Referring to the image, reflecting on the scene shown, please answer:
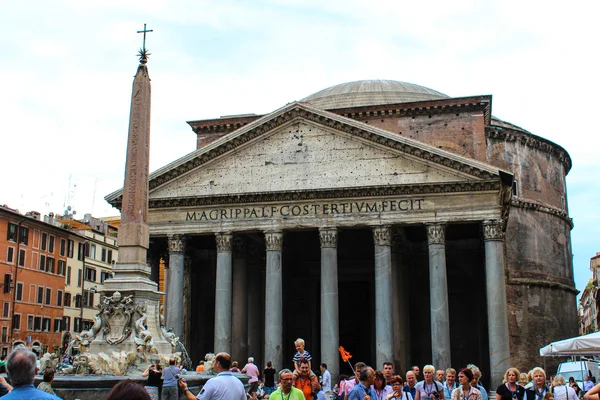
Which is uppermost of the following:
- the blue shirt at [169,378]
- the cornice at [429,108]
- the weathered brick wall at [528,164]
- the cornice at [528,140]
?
the cornice at [429,108]

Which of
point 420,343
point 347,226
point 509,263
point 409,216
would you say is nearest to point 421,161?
point 409,216

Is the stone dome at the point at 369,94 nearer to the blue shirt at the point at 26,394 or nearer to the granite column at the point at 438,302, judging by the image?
the granite column at the point at 438,302

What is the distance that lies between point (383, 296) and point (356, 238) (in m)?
7.32

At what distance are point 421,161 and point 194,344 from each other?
42.1 feet

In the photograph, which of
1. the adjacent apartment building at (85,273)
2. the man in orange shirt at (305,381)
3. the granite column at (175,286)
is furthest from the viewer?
the adjacent apartment building at (85,273)

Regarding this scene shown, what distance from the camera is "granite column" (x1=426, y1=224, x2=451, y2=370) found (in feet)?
67.2

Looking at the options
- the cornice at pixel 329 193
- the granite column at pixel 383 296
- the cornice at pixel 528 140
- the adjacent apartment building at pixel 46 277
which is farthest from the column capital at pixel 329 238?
the adjacent apartment building at pixel 46 277

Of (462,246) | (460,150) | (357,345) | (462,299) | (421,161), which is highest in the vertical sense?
(460,150)

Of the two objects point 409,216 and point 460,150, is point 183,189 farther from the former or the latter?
point 460,150

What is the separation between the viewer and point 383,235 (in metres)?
21.6

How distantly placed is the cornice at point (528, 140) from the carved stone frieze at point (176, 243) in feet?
50.4

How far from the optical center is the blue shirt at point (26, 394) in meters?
3.27

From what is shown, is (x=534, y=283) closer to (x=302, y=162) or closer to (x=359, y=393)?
(x=302, y=162)

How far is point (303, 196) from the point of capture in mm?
22234
